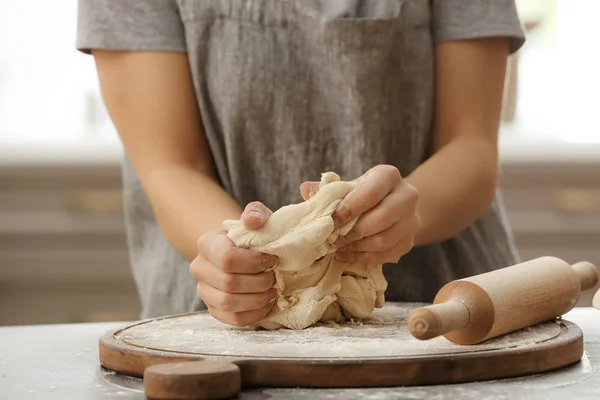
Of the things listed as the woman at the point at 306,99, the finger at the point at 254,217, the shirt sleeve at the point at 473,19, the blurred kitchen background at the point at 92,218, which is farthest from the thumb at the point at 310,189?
the blurred kitchen background at the point at 92,218

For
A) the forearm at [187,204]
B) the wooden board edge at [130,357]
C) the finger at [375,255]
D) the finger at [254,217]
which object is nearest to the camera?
the wooden board edge at [130,357]

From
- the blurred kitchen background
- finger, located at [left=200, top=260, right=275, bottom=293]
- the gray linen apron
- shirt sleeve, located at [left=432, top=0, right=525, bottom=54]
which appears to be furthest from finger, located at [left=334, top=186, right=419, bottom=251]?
the blurred kitchen background

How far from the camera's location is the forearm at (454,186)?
1.30 m

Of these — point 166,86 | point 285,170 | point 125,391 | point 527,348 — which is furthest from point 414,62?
point 125,391

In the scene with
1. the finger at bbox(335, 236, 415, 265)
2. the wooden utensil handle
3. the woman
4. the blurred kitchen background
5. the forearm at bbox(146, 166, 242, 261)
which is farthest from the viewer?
the blurred kitchen background

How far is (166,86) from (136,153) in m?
0.12

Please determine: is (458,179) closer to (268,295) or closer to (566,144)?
(268,295)

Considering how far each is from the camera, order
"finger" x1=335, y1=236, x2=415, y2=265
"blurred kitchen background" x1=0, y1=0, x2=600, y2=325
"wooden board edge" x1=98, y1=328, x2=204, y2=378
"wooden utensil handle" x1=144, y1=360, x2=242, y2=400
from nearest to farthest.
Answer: "wooden utensil handle" x1=144, y1=360, x2=242, y2=400 < "wooden board edge" x1=98, y1=328, x2=204, y2=378 < "finger" x1=335, y1=236, x2=415, y2=265 < "blurred kitchen background" x1=0, y1=0, x2=600, y2=325

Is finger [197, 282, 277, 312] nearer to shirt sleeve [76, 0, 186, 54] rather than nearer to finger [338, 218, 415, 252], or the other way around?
finger [338, 218, 415, 252]

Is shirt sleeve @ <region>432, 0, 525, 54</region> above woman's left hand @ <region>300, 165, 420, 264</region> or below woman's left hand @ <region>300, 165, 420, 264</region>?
above

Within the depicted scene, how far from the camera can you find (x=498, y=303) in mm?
879

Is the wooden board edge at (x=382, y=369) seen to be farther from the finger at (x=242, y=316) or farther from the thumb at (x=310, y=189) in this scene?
the thumb at (x=310, y=189)

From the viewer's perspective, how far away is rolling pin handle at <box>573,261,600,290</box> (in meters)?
1.11

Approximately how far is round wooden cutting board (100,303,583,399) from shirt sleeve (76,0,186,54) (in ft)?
1.81
